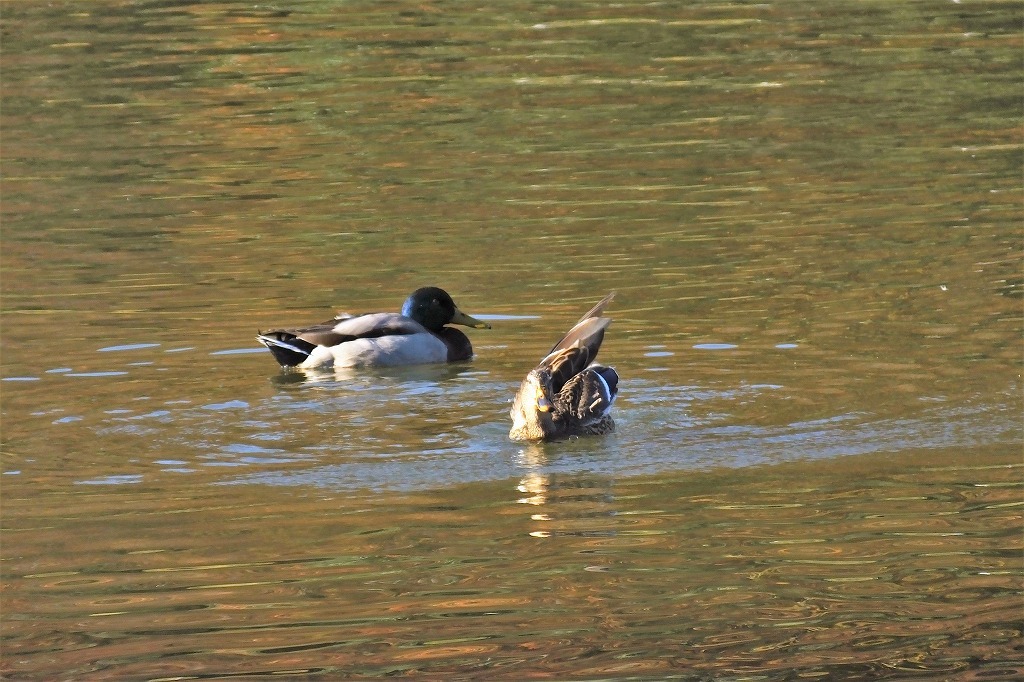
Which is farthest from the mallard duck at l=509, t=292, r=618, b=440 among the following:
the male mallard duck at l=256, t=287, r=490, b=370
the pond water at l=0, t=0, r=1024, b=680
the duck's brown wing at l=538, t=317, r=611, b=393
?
the male mallard duck at l=256, t=287, r=490, b=370

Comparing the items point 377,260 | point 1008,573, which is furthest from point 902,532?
point 377,260

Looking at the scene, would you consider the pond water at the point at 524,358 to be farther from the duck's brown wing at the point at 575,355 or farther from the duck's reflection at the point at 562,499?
the duck's brown wing at the point at 575,355

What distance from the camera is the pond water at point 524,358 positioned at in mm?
7645

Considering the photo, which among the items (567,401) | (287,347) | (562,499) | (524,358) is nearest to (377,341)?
(287,347)

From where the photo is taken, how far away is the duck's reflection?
8789 mm

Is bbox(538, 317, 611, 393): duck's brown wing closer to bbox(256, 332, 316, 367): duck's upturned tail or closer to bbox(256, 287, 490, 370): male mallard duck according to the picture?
bbox(256, 287, 490, 370): male mallard duck

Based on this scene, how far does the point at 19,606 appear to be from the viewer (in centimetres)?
805

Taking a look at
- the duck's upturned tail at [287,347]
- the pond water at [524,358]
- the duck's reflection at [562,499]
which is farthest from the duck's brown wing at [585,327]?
the duck's upturned tail at [287,347]

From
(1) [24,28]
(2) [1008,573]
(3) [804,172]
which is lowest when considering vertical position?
(2) [1008,573]

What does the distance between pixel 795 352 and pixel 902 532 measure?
3.59 meters

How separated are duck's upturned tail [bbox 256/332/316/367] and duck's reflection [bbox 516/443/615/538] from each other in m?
3.13

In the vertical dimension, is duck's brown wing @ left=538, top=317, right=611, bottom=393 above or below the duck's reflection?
above

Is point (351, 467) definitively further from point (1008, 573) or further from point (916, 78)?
point (916, 78)

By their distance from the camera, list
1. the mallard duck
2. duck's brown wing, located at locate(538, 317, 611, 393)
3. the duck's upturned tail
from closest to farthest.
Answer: the mallard duck
duck's brown wing, located at locate(538, 317, 611, 393)
the duck's upturned tail
